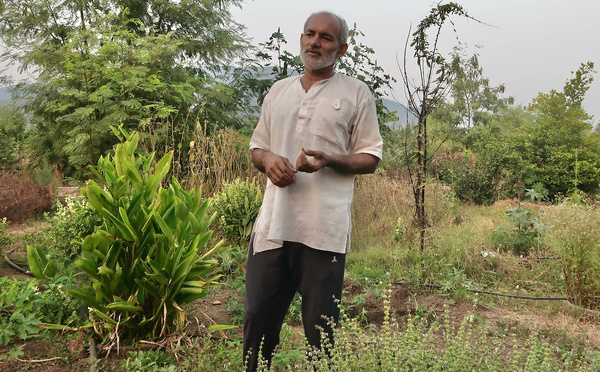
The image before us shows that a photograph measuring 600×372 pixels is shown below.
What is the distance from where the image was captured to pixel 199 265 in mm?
3131

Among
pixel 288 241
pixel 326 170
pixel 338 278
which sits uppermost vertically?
pixel 326 170

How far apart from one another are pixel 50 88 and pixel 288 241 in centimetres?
1218

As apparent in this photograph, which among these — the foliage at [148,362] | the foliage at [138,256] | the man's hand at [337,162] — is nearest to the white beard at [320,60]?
the man's hand at [337,162]

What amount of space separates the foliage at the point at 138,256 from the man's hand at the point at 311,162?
1.11m

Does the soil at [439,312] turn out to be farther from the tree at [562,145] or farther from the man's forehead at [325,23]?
the tree at [562,145]

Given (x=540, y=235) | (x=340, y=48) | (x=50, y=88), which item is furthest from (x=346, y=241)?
(x=50, y=88)

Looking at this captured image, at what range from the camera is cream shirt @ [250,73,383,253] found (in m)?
2.14

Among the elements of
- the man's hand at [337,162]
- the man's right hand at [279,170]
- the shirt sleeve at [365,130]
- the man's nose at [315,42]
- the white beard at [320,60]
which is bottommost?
the man's right hand at [279,170]

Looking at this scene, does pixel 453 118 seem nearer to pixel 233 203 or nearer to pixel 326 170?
pixel 233 203

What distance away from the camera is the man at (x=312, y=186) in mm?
2139

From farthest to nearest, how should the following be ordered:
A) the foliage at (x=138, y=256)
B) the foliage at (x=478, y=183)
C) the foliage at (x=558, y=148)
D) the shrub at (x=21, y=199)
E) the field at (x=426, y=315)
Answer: the foliage at (x=558, y=148) → the foliage at (x=478, y=183) → the shrub at (x=21, y=199) → the foliage at (x=138, y=256) → the field at (x=426, y=315)

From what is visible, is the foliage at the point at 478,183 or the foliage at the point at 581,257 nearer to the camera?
the foliage at the point at 581,257

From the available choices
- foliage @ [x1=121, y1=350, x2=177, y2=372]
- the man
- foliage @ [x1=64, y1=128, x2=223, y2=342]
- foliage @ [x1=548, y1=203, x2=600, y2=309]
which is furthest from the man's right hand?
foliage @ [x1=548, y1=203, x2=600, y2=309]

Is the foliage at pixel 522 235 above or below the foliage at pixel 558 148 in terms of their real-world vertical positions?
below
